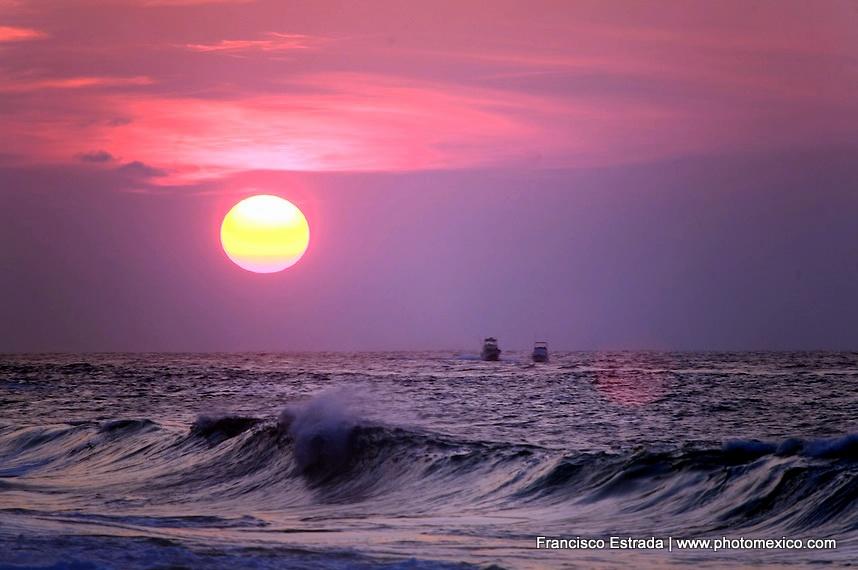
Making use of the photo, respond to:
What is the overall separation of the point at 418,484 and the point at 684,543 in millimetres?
9134

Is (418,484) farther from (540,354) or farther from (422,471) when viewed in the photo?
(540,354)

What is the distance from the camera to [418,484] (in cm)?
2412

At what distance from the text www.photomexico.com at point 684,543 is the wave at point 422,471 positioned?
3.53 feet

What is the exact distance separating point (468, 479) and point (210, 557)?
1035cm

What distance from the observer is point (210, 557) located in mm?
13750

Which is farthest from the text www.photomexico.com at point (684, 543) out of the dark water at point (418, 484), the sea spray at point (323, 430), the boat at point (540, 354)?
the boat at point (540, 354)

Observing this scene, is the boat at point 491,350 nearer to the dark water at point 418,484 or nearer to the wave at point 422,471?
the dark water at point 418,484

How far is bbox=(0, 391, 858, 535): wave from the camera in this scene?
61.6 ft

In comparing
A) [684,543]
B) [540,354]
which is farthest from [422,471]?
[540,354]

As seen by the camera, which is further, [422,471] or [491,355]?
[491,355]

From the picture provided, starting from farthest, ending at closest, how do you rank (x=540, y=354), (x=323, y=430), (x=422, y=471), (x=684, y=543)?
(x=540, y=354) → (x=323, y=430) → (x=422, y=471) → (x=684, y=543)

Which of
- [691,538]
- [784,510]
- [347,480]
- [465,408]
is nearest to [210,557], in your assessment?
[691,538]

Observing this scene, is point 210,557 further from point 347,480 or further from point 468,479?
point 347,480

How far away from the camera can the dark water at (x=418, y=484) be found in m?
14.7
